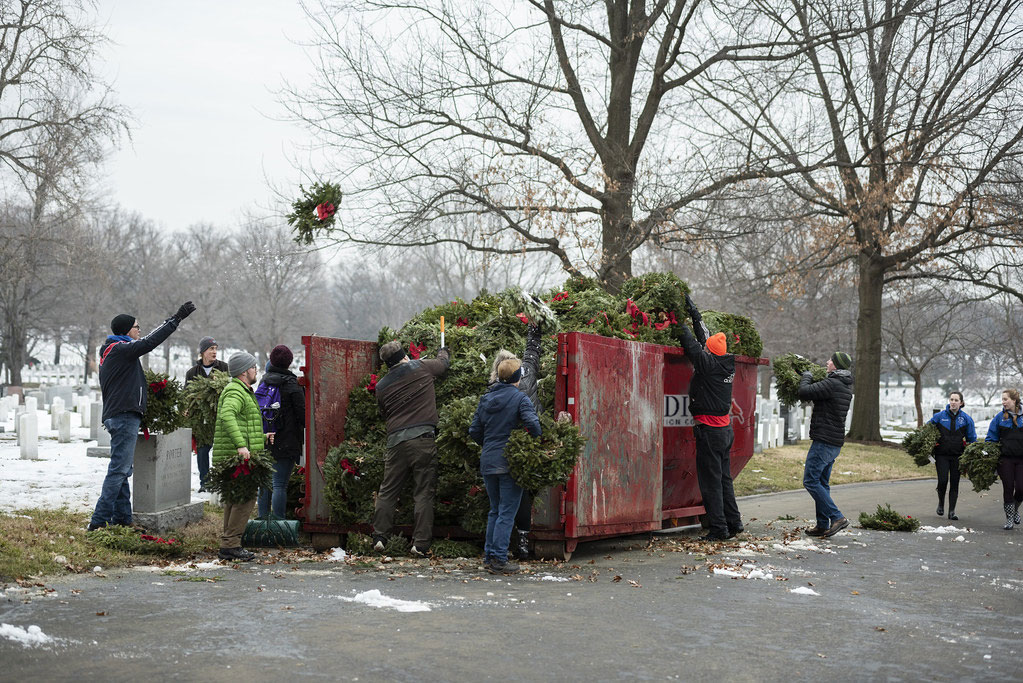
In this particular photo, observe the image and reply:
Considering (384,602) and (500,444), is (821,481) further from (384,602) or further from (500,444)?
(384,602)

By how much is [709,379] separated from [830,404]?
161 centimetres

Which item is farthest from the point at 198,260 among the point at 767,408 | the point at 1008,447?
the point at 1008,447

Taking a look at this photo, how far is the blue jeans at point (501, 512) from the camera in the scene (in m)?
8.35

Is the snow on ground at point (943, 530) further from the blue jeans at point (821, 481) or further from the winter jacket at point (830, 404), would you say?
the winter jacket at point (830, 404)

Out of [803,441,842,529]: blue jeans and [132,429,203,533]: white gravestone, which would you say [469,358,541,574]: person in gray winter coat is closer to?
[132,429,203,533]: white gravestone

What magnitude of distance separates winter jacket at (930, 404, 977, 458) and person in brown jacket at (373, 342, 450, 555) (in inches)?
297

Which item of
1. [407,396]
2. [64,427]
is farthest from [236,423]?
[64,427]

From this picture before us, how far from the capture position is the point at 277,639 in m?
5.86

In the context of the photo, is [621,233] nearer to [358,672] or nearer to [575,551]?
[575,551]

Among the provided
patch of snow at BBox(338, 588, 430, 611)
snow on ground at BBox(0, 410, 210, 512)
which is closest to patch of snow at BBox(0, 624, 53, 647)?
patch of snow at BBox(338, 588, 430, 611)

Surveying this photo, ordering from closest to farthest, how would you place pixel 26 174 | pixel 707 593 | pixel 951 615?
pixel 951 615 → pixel 707 593 → pixel 26 174

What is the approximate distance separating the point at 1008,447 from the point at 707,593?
23.1 ft

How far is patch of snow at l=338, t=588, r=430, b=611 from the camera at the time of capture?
22.3ft

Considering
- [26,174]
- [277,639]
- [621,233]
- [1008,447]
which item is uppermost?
[26,174]
